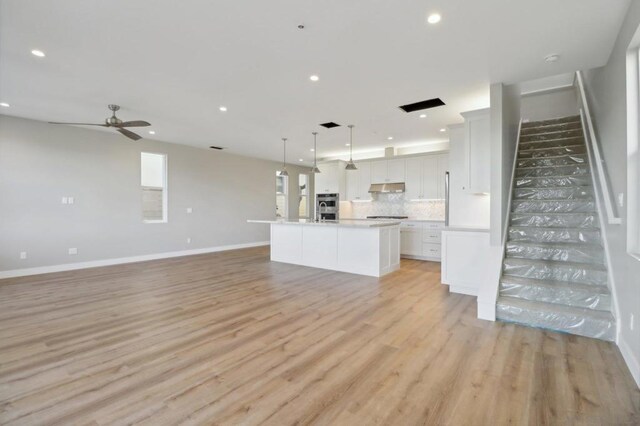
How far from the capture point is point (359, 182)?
8406mm

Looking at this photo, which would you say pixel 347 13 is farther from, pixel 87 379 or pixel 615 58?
pixel 87 379

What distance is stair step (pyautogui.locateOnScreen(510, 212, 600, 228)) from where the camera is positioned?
144 inches

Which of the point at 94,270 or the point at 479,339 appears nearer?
the point at 479,339

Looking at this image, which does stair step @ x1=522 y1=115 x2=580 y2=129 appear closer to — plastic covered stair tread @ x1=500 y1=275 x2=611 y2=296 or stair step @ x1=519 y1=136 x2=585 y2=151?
stair step @ x1=519 y1=136 x2=585 y2=151

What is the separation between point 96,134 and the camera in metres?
6.09

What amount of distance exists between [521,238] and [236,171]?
7.32 metres

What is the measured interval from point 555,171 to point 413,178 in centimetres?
313

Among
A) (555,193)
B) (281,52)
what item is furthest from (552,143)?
(281,52)

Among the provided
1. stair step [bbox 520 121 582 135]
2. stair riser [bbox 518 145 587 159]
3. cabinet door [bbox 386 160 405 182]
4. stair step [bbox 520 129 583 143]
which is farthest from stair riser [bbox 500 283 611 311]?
cabinet door [bbox 386 160 405 182]

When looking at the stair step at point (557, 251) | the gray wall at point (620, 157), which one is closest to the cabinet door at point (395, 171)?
the stair step at point (557, 251)

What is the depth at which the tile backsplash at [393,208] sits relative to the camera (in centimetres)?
742

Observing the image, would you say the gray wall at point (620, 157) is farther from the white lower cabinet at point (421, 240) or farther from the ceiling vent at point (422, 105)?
the white lower cabinet at point (421, 240)

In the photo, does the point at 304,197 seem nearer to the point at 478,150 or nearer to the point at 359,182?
the point at 359,182

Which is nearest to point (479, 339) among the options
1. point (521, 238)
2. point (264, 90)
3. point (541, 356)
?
point (541, 356)
